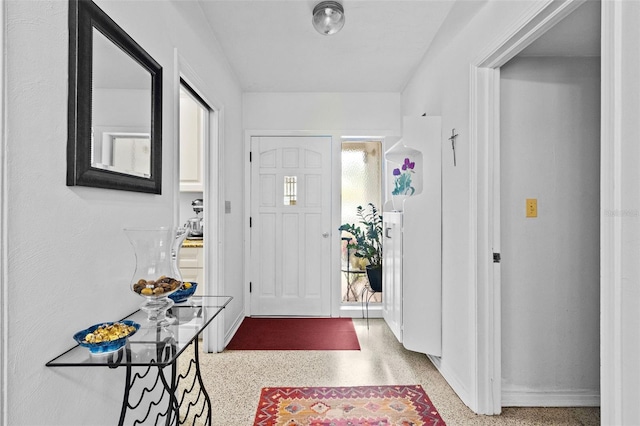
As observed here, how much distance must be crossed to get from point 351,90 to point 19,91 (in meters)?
3.27

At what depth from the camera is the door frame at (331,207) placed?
396cm

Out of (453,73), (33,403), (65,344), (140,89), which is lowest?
(33,403)

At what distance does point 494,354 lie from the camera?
212 cm

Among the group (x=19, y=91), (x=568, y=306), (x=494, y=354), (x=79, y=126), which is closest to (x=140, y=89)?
(x=79, y=126)

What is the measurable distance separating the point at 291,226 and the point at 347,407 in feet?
7.03

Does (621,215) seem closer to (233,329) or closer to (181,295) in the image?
(181,295)

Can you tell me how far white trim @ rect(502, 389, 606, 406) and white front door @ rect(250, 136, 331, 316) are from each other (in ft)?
6.78

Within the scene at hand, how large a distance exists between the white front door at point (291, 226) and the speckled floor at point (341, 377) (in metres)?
0.91

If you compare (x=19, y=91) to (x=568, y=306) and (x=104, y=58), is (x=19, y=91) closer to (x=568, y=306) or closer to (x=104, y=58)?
(x=104, y=58)

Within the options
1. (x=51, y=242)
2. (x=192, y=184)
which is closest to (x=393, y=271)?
(x=192, y=184)

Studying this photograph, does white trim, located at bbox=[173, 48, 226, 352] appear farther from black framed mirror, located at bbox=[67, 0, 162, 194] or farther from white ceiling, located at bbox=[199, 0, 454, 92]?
black framed mirror, located at bbox=[67, 0, 162, 194]

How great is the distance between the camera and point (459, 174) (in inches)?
93.3

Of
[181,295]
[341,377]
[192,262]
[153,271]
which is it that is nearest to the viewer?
[153,271]

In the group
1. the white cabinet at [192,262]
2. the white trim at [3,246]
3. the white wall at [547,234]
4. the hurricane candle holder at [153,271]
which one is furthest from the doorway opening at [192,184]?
the white wall at [547,234]
